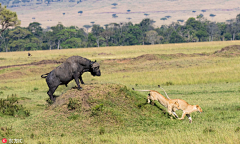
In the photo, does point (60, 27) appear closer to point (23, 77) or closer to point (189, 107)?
point (23, 77)

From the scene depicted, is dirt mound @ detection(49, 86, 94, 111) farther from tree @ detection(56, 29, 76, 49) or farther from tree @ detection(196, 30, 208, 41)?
tree @ detection(196, 30, 208, 41)

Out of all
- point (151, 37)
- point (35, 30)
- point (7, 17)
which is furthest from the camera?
point (35, 30)

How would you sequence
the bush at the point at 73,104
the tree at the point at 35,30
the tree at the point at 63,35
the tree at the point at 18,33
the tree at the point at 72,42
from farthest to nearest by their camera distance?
the tree at the point at 35,30, the tree at the point at 63,35, the tree at the point at 72,42, the tree at the point at 18,33, the bush at the point at 73,104

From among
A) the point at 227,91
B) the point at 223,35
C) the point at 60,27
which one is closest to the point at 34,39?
the point at 60,27

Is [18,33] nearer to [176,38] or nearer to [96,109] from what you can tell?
[176,38]

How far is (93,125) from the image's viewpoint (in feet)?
35.8

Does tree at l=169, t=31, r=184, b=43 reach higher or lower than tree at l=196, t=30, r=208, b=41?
lower

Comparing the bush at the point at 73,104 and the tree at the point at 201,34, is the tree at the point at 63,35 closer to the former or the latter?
the tree at the point at 201,34

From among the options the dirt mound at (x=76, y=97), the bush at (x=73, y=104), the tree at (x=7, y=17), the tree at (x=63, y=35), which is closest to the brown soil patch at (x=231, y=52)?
the dirt mound at (x=76, y=97)

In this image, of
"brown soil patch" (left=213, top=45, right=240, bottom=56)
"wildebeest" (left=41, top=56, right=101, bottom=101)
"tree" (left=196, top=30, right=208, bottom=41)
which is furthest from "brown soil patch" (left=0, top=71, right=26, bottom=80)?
"tree" (left=196, top=30, right=208, bottom=41)

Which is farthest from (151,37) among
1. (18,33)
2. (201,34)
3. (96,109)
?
(96,109)

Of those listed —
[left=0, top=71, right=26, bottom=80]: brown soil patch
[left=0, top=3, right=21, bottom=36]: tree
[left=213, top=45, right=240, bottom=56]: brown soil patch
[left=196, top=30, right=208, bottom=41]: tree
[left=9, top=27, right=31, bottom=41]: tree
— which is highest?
[left=0, top=3, right=21, bottom=36]: tree

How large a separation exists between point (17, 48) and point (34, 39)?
20.6ft

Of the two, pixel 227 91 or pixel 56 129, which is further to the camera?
pixel 227 91
